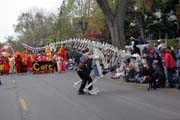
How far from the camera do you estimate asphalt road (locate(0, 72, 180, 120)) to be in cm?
1323

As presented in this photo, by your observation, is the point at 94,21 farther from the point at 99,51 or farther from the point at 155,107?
the point at 155,107

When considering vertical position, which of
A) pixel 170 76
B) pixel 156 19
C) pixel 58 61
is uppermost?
pixel 156 19

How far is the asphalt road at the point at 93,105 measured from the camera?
1323cm

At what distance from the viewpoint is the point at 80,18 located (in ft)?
237

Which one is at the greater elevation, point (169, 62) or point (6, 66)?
point (169, 62)

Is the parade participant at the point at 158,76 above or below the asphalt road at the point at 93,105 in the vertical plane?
above

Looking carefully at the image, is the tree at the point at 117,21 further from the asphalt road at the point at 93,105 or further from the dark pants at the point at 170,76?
the dark pants at the point at 170,76

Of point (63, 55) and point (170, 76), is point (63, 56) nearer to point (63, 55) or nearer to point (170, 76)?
point (63, 55)

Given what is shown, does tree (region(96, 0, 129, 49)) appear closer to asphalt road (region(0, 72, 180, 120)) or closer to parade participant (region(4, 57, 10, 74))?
asphalt road (region(0, 72, 180, 120))

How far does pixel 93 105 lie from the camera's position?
1561 cm

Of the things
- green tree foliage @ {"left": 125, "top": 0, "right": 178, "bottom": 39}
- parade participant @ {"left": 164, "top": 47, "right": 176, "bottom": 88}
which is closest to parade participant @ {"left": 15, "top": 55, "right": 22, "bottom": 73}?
green tree foliage @ {"left": 125, "top": 0, "right": 178, "bottom": 39}

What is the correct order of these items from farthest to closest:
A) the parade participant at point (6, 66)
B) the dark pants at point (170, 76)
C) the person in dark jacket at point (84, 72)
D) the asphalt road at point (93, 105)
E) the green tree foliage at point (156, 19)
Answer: the green tree foliage at point (156, 19) < the parade participant at point (6, 66) < the dark pants at point (170, 76) < the person in dark jacket at point (84, 72) < the asphalt road at point (93, 105)

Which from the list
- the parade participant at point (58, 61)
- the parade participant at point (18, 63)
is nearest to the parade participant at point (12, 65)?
the parade participant at point (18, 63)

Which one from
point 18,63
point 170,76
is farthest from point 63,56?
point 170,76
